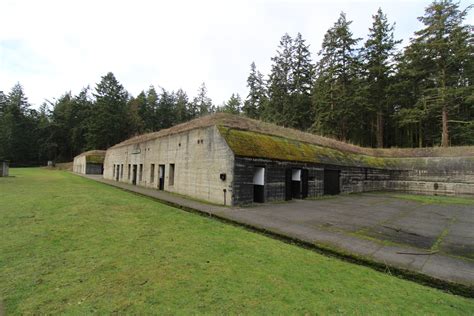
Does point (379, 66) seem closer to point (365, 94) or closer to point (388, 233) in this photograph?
point (365, 94)

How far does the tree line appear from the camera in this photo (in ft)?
85.0

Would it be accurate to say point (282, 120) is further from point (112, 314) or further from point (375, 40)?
point (112, 314)

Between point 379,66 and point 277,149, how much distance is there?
89.5ft

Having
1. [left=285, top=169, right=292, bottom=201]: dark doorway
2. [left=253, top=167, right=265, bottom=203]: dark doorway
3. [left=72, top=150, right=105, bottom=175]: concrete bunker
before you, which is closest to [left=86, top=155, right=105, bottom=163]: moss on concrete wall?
[left=72, top=150, right=105, bottom=175]: concrete bunker

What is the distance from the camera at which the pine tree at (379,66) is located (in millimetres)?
30531

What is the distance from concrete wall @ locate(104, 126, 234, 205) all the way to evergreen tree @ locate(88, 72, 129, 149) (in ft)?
124

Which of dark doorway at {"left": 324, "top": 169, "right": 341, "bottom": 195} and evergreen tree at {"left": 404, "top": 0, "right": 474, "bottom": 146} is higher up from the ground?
evergreen tree at {"left": 404, "top": 0, "right": 474, "bottom": 146}

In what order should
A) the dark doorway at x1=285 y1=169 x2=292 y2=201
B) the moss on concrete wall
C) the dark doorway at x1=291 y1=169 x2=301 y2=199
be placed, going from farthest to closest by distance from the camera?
1. the moss on concrete wall
2. the dark doorway at x1=291 y1=169 x2=301 y2=199
3. the dark doorway at x1=285 y1=169 x2=292 y2=201

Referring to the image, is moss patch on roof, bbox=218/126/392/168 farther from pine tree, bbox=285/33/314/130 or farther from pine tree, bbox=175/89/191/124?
pine tree, bbox=175/89/191/124

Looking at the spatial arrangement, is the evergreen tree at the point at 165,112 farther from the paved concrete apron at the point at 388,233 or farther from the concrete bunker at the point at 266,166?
the paved concrete apron at the point at 388,233

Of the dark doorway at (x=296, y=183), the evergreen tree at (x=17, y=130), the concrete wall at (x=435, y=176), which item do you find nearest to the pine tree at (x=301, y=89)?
the concrete wall at (x=435, y=176)

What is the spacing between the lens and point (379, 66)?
3052cm

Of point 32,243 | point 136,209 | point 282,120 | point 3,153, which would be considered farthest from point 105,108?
point 32,243

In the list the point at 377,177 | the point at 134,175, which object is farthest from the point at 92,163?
the point at 377,177
